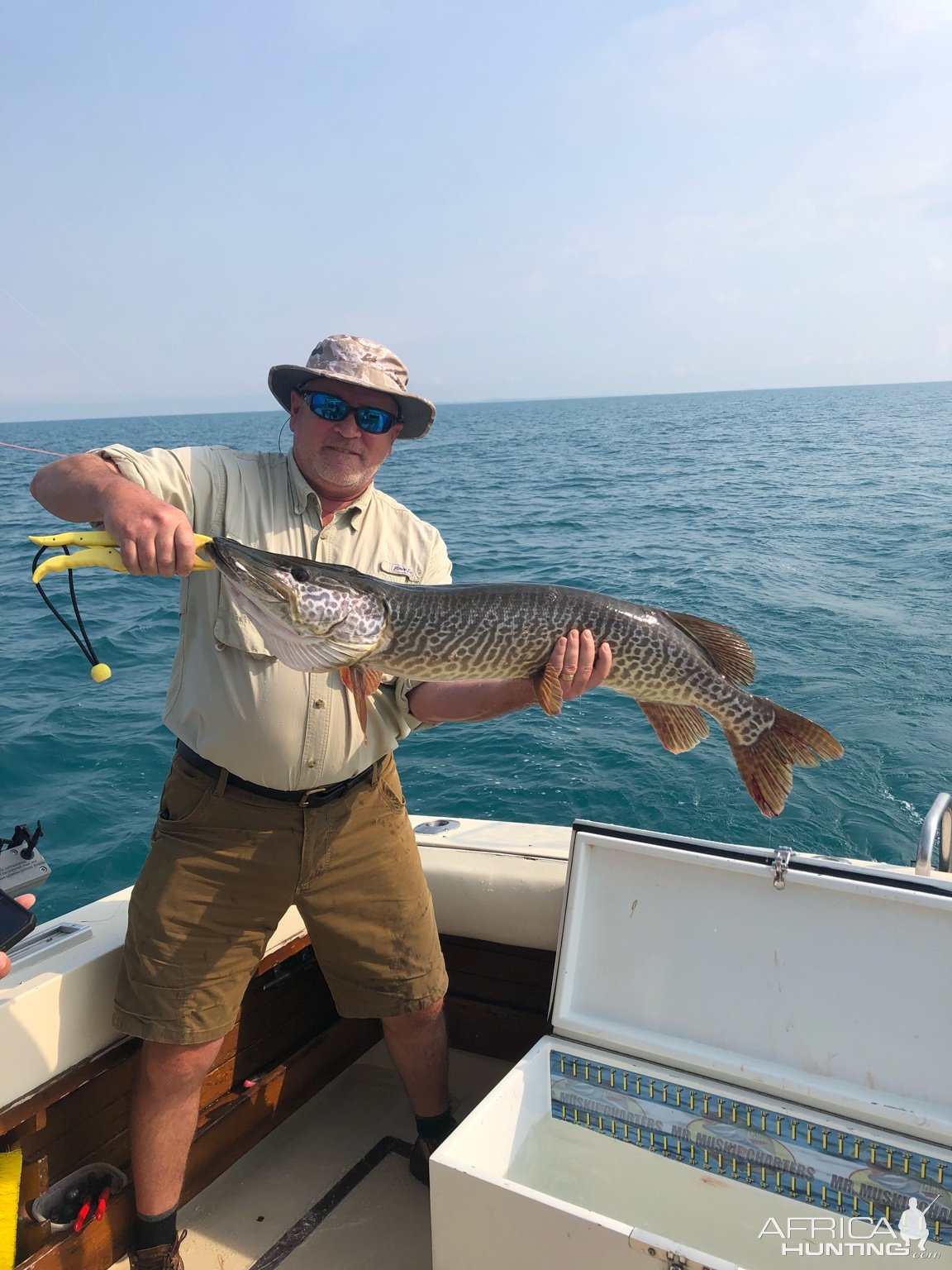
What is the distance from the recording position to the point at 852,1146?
251 centimetres

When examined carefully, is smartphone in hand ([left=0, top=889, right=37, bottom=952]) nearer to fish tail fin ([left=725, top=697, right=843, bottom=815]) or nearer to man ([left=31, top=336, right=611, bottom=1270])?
man ([left=31, top=336, right=611, bottom=1270])

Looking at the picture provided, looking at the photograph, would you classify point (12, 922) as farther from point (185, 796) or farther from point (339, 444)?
point (339, 444)

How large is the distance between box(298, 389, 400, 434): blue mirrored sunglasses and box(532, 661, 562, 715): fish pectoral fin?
0.98 meters

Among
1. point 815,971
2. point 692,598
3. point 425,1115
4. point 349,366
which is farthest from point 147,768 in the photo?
point 692,598

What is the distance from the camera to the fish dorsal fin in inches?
127

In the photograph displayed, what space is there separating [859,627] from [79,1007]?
10.5m

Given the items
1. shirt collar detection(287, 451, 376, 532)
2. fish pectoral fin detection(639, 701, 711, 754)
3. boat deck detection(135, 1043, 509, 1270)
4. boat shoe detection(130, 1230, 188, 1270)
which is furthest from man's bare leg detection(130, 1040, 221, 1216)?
fish pectoral fin detection(639, 701, 711, 754)

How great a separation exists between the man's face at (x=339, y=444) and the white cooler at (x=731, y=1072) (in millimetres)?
1420

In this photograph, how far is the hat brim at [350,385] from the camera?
116 inches

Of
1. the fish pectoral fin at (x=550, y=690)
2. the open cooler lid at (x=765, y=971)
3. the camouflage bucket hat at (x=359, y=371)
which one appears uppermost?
the camouflage bucket hat at (x=359, y=371)

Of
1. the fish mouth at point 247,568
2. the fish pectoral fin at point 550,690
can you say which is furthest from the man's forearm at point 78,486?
the fish pectoral fin at point 550,690

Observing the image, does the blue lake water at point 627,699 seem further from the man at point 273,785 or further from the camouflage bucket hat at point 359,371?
the camouflage bucket hat at point 359,371

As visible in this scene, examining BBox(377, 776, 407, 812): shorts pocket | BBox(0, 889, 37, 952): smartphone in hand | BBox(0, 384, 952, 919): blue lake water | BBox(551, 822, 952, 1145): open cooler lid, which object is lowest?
BBox(0, 384, 952, 919): blue lake water

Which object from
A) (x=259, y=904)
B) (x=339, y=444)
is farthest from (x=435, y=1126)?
(x=339, y=444)
